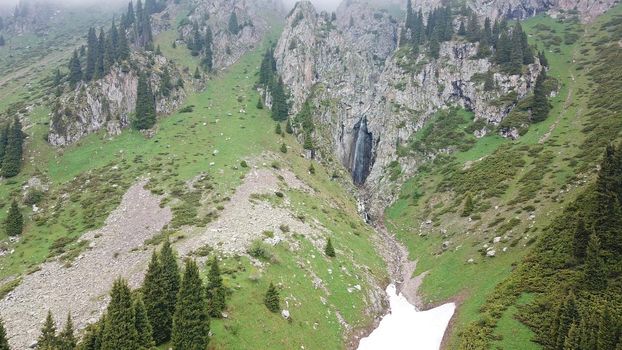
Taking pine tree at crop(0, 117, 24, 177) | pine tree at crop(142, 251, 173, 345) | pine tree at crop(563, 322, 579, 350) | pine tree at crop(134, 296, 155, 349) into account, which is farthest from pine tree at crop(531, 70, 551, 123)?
pine tree at crop(0, 117, 24, 177)

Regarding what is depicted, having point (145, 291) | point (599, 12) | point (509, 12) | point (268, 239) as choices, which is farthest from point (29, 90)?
point (599, 12)

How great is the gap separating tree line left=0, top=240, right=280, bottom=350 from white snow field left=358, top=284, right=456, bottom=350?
2143 centimetres

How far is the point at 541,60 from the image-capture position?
12500 cm

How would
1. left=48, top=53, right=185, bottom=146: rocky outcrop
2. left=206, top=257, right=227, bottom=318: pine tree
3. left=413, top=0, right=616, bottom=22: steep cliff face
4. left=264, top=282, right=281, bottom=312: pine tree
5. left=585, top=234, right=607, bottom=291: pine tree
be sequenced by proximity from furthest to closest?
left=413, top=0, right=616, bottom=22: steep cliff face → left=48, top=53, right=185, bottom=146: rocky outcrop → left=264, top=282, right=281, bottom=312: pine tree → left=585, top=234, right=607, bottom=291: pine tree → left=206, top=257, right=227, bottom=318: pine tree

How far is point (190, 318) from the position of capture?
3578 centimetres

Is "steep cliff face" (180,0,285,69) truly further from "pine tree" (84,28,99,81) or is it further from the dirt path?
the dirt path

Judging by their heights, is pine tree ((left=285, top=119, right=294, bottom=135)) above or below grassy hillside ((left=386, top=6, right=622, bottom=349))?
below

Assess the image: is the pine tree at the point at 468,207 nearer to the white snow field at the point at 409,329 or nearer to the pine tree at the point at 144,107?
the white snow field at the point at 409,329

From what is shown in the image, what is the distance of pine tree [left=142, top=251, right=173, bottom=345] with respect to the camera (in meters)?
38.0

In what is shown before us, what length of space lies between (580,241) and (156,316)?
46.2 meters

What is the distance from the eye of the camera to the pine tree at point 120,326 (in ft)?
107

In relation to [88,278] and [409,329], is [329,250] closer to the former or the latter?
[409,329]

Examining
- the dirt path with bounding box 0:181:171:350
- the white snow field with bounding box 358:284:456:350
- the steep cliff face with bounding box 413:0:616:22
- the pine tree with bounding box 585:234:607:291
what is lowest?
the dirt path with bounding box 0:181:171:350

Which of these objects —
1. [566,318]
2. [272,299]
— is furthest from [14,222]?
[566,318]
